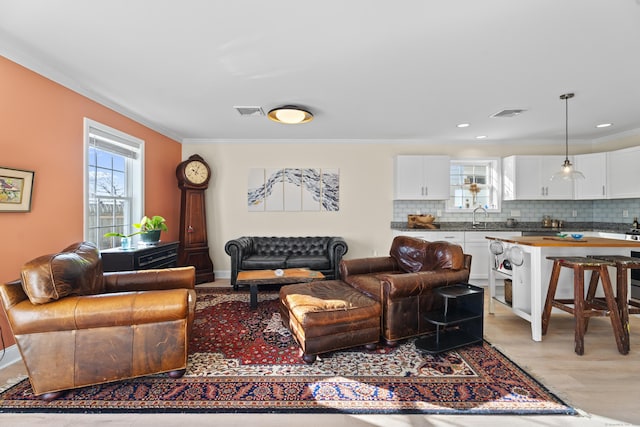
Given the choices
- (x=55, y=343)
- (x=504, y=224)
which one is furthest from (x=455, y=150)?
(x=55, y=343)

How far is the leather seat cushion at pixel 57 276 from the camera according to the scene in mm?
1920

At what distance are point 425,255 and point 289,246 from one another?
2625mm

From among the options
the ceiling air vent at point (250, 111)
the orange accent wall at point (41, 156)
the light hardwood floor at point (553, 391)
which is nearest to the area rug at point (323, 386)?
the light hardwood floor at point (553, 391)

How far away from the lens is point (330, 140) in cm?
556

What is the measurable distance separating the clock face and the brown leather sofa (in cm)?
320

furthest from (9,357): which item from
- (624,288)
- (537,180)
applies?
(537,180)

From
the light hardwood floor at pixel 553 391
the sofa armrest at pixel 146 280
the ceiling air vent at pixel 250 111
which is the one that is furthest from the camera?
the ceiling air vent at pixel 250 111

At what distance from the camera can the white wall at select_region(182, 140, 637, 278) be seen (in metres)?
5.58

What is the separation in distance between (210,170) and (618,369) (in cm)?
569

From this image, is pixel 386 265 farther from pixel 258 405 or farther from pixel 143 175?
pixel 143 175

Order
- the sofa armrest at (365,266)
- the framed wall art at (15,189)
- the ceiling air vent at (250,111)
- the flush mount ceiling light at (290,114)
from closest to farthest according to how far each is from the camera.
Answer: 1. the framed wall art at (15,189)
2. the sofa armrest at (365,266)
3. the flush mount ceiling light at (290,114)
4. the ceiling air vent at (250,111)

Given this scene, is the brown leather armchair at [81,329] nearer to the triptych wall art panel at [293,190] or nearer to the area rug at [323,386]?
the area rug at [323,386]

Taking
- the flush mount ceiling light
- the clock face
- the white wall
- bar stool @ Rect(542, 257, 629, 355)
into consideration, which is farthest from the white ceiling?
bar stool @ Rect(542, 257, 629, 355)

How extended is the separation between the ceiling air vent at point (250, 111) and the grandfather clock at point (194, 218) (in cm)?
164
